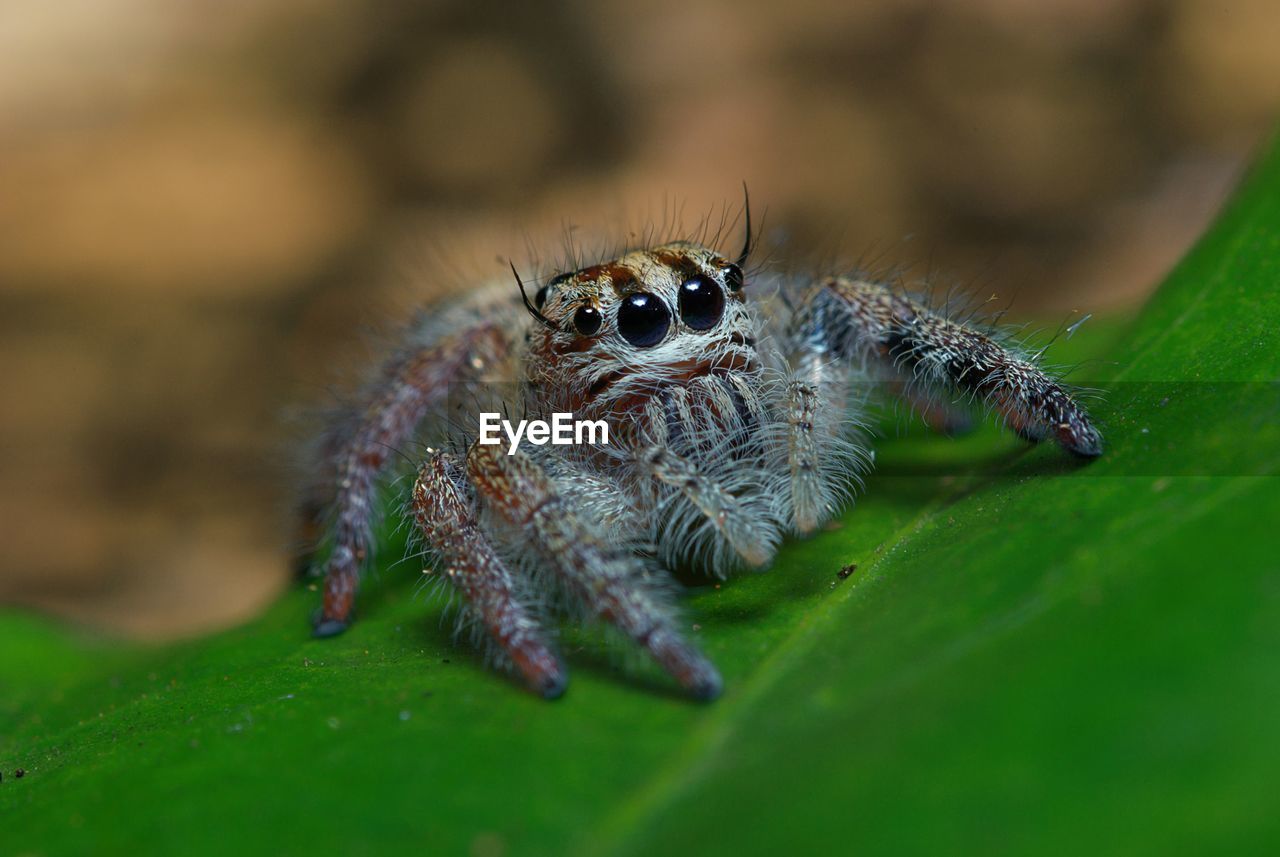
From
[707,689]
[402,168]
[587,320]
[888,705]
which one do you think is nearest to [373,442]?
[587,320]

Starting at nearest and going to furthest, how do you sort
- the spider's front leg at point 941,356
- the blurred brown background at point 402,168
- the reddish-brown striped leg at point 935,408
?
the spider's front leg at point 941,356
the reddish-brown striped leg at point 935,408
the blurred brown background at point 402,168

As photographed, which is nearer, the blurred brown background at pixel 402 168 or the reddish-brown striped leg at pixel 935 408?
the reddish-brown striped leg at pixel 935 408

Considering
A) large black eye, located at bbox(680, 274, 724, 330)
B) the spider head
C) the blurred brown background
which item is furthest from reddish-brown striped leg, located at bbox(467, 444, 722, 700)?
the blurred brown background

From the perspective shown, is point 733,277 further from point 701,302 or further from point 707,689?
point 707,689

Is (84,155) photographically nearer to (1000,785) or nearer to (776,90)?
(776,90)

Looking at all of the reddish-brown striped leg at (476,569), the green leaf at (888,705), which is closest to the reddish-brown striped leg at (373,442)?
the green leaf at (888,705)

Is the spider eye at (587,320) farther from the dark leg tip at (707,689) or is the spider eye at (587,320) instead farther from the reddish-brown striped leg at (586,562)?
the dark leg tip at (707,689)
